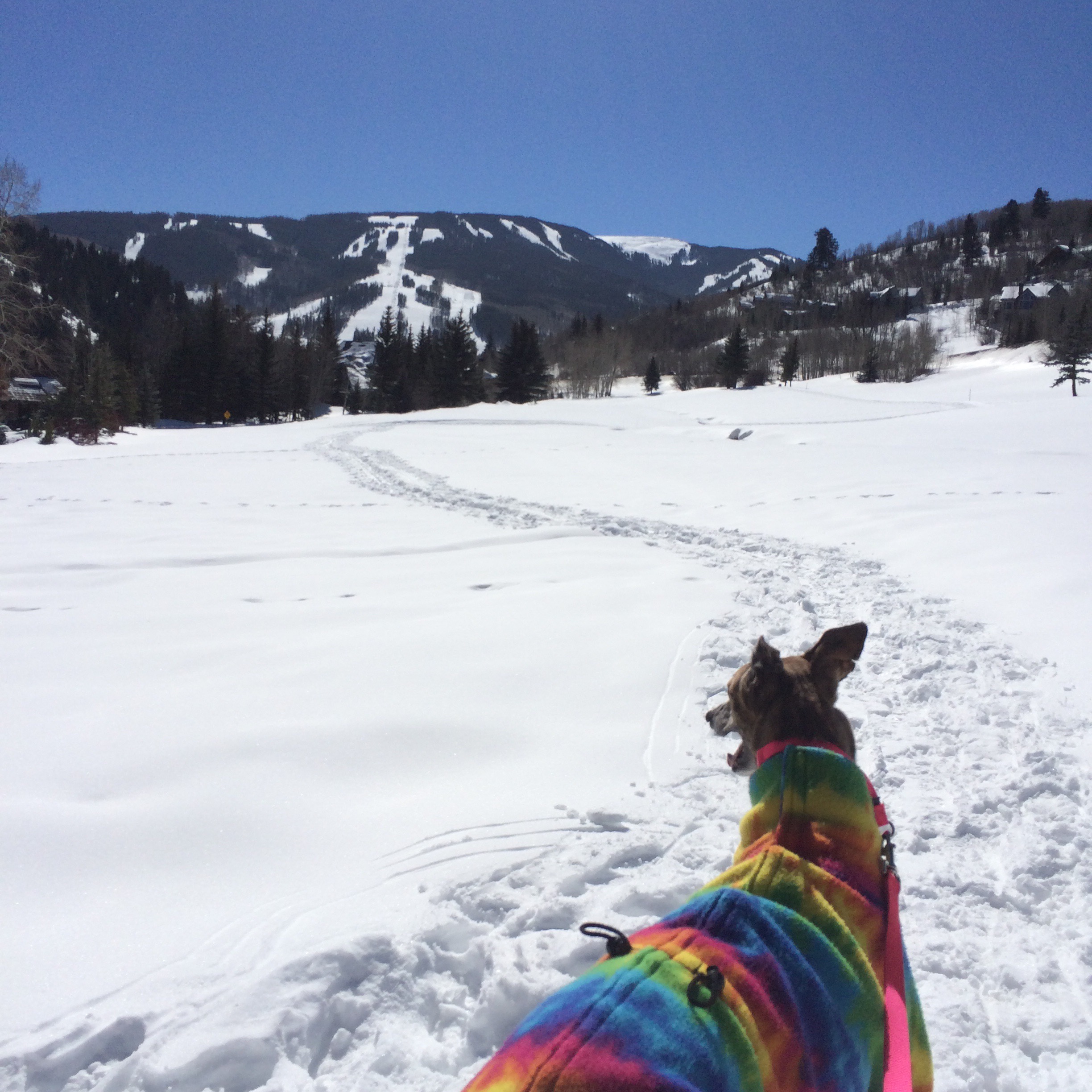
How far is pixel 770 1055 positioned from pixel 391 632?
4361 millimetres

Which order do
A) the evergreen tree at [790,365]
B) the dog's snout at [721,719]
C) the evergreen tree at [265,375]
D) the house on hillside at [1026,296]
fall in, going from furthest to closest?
the house on hillside at [1026,296] → the evergreen tree at [790,365] → the evergreen tree at [265,375] → the dog's snout at [721,719]

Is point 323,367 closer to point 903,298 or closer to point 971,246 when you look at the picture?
point 903,298

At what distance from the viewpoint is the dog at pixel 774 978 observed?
102 centimetres

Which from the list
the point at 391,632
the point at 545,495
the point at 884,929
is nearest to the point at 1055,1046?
the point at 884,929

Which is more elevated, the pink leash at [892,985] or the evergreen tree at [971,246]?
the evergreen tree at [971,246]

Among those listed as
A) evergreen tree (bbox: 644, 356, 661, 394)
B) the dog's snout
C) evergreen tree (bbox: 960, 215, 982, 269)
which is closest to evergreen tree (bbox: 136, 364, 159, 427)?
evergreen tree (bbox: 644, 356, 661, 394)

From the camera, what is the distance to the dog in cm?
102

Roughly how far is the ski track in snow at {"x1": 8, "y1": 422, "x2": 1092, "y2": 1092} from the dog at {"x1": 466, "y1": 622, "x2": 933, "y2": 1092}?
72cm

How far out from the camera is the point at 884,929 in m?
1.62

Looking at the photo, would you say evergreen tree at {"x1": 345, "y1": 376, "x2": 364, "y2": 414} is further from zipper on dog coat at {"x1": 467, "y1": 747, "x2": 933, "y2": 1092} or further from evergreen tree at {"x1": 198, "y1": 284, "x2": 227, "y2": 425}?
zipper on dog coat at {"x1": 467, "y1": 747, "x2": 933, "y2": 1092}

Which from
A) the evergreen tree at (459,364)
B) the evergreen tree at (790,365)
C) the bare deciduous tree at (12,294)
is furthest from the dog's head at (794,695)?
the evergreen tree at (790,365)

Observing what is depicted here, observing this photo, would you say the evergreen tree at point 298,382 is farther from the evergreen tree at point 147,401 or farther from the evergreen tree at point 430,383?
the evergreen tree at point 147,401

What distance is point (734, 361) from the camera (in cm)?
6134

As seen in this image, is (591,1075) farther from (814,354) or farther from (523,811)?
(814,354)
